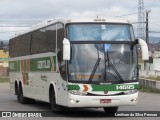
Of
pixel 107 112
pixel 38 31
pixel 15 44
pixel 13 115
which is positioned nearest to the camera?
pixel 13 115

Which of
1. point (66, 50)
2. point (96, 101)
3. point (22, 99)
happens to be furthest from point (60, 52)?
point (22, 99)

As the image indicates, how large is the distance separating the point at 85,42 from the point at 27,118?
299 cm

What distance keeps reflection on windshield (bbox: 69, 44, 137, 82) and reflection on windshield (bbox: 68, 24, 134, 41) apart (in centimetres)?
28

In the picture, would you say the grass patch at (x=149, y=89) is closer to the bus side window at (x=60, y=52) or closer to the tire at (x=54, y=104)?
the tire at (x=54, y=104)

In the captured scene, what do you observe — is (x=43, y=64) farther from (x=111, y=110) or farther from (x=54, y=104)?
(x=111, y=110)

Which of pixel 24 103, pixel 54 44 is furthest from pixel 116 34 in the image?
pixel 24 103

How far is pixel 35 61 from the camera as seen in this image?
1950cm

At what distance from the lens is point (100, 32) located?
15.4 m

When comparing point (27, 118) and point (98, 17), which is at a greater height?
point (98, 17)

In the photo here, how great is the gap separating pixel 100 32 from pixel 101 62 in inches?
41.0

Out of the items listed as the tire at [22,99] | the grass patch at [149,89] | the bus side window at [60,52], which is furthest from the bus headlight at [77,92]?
the grass patch at [149,89]

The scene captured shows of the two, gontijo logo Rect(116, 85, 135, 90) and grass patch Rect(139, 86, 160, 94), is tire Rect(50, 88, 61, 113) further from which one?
grass patch Rect(139, 86, 160, 94)

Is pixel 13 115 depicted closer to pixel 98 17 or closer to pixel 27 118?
pixel 27 118

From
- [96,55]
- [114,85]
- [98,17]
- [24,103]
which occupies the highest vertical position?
[98,17]
